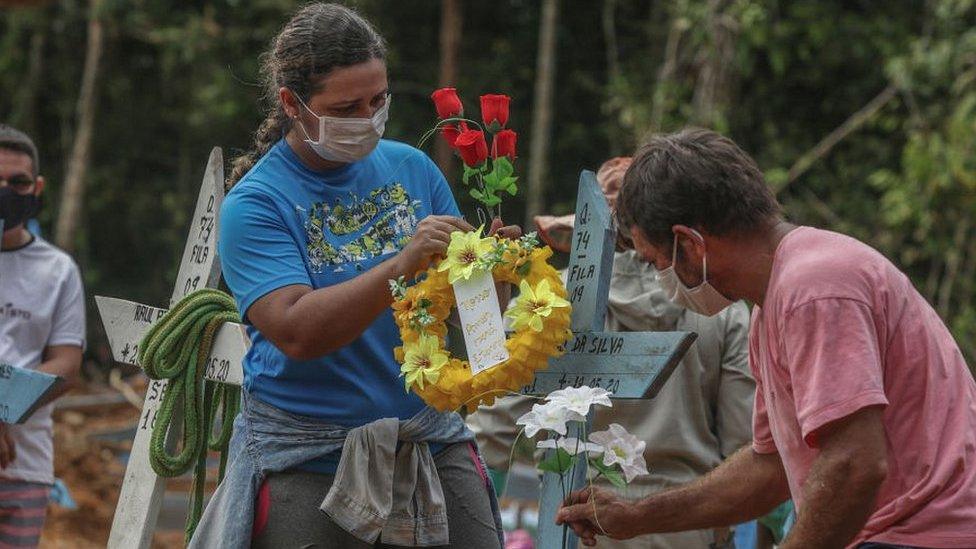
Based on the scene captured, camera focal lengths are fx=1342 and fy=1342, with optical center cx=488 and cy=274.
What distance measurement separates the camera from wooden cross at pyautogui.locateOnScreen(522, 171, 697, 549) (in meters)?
2.98

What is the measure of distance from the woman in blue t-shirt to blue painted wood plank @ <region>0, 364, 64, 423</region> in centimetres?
138

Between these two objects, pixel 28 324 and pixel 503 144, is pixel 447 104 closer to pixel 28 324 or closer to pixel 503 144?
pixel 503 144

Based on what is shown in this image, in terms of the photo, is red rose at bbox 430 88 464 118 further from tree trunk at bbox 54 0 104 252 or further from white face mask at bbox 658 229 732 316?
tree trunk at bbox 54 0 104 252

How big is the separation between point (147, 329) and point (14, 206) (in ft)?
4.49

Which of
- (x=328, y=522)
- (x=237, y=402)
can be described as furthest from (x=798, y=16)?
(x=328, y=522)

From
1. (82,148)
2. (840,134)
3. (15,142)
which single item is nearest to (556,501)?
(15,142)

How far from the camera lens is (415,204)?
11.0ft

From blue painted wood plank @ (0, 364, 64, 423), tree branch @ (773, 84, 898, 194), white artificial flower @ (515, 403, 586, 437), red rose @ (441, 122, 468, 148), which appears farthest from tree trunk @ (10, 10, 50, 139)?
white artificial flower @ (515, 403, 586, 437)

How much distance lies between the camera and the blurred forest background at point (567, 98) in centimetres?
952

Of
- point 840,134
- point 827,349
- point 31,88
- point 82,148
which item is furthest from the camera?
point 31,88

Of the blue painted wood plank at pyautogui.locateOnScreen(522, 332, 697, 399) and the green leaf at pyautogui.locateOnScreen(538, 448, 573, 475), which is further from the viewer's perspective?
the green leaf at pyautogui.locateOnScreen(538, 448, 573, 475)

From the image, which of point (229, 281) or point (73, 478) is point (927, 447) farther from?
point (73, 478)

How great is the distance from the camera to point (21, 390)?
14.7 feet

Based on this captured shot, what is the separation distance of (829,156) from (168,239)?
704 cm
